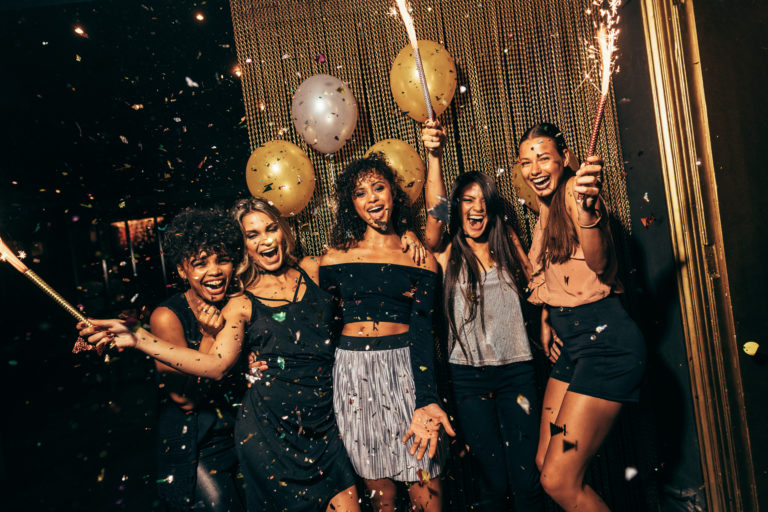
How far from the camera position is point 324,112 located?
2.32 metres

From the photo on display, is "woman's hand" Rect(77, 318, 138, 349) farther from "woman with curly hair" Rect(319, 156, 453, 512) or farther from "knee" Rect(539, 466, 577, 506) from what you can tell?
"knee" Rect(539, 466, 577, 506)

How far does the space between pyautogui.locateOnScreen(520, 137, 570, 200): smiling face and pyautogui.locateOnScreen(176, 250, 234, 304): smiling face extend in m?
1.60

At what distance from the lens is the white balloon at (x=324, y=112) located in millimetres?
2330

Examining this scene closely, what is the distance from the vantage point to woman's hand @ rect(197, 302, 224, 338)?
1.87 meters

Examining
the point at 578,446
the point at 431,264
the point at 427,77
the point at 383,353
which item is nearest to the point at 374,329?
the point at 383,353

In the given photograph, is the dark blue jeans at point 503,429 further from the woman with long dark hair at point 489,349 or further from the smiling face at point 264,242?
the smiling face at point 264,242

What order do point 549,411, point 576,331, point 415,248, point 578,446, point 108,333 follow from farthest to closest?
1. point 415,248
2. point 549,411
3. point 576,331
4. point 578,446
5. point 108,333

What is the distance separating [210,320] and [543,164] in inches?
71.6

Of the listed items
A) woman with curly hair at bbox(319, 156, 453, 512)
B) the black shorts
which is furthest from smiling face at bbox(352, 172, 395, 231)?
the black shorts

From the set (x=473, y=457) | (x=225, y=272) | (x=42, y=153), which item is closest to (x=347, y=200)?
(x=225, y=272)

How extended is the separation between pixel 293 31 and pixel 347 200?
4.55ft

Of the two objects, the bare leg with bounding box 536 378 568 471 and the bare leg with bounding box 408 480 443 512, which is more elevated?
the bare leg with bounding box 536 378 568 471

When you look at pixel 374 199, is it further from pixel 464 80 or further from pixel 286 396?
pixel 464 80

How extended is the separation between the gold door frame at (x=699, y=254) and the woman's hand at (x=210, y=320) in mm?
2553
